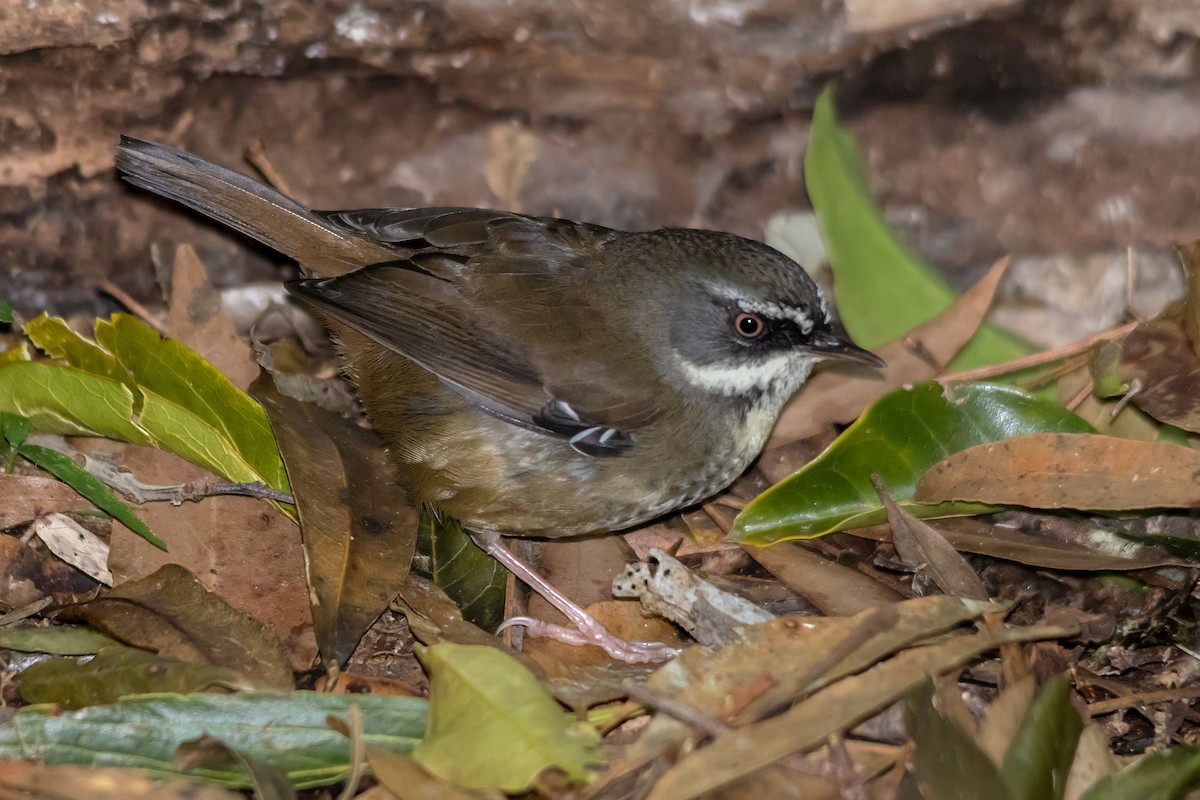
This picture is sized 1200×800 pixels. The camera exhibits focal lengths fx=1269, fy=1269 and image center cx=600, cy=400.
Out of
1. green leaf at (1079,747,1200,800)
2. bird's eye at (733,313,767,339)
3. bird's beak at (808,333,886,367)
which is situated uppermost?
bird's eye at (733,313,767,339)

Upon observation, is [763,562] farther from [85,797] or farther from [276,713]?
[85,797]

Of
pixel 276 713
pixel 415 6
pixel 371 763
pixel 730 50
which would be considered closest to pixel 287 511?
pixel 276 713

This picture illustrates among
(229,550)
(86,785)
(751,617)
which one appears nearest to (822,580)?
(751,617)

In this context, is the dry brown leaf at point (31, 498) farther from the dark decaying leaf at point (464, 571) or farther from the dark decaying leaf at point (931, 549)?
the dark decaying leaf at point (931, 549)

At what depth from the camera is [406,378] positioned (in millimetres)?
4559

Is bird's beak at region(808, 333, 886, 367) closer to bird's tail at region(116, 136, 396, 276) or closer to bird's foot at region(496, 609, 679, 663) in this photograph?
bird's foot at region(496, 609, 679, 663)

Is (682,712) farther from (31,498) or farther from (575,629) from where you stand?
(31,498)

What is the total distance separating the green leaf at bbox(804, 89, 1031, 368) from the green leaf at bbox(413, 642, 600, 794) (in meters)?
2.20

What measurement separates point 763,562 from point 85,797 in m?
2.25

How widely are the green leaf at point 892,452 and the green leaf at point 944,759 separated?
90 cm

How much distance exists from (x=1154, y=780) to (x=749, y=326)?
6.45ft

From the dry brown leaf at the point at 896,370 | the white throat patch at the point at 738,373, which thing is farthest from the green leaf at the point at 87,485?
the dry brown leaf at the point at 896,370

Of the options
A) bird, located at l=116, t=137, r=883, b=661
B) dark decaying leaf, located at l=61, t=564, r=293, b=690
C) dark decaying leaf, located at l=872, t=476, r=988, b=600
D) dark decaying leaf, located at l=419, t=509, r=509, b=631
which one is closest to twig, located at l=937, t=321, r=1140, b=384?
bird, located at l=116, t=137, r=883, b=661

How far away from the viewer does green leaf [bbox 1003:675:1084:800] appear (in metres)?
3.45
